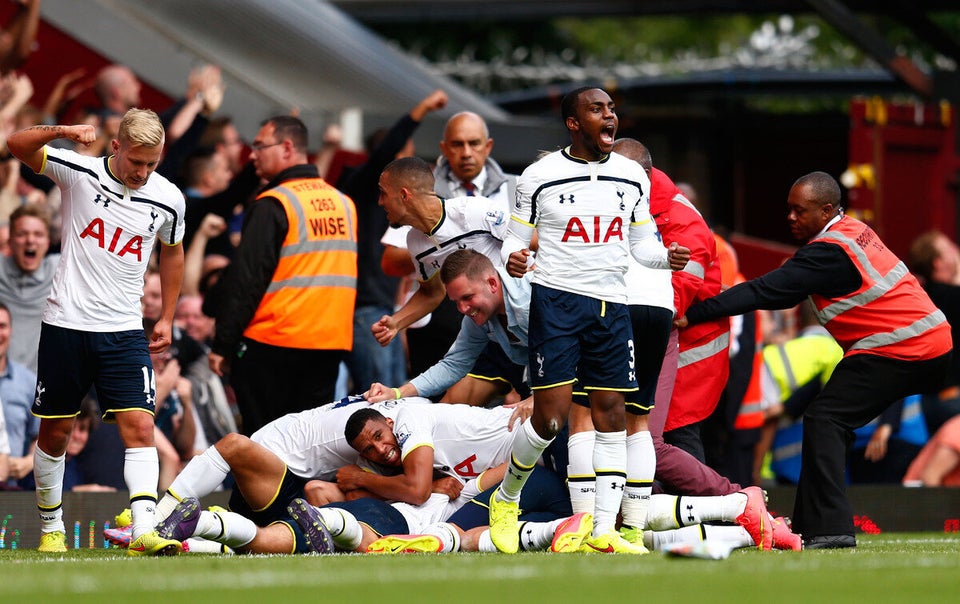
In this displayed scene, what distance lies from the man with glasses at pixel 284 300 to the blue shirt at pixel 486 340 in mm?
672

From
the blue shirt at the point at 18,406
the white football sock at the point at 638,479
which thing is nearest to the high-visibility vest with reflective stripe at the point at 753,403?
the white football sock at the point at 638,479

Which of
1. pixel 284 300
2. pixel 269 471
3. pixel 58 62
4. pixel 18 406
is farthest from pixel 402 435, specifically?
pixel 58 62

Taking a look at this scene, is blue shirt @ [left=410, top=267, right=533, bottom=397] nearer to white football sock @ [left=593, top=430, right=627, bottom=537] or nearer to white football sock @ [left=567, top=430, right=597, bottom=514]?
white football sock @ [left=567, top=430, right=597, bottom=514]

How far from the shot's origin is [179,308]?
460 inches

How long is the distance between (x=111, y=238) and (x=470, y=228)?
199 centimetres

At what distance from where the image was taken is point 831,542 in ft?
27.3

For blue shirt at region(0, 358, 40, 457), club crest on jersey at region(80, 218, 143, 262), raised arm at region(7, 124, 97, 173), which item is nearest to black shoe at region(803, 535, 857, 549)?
club crest on jersey at region(80, 218, 143, 262)

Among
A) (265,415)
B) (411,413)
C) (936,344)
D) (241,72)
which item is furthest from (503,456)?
(241,72)

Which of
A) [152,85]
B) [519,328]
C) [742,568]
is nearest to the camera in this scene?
[742,568]

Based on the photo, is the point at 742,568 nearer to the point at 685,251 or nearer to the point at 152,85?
the point at 685,251

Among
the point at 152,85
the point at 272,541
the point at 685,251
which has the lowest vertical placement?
the point at 272,541

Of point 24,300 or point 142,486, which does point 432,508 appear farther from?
point 24,300

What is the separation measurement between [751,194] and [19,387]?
37.4ft

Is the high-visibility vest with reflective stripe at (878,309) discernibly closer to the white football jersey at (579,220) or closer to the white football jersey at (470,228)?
the white football jersey at (579,220)
